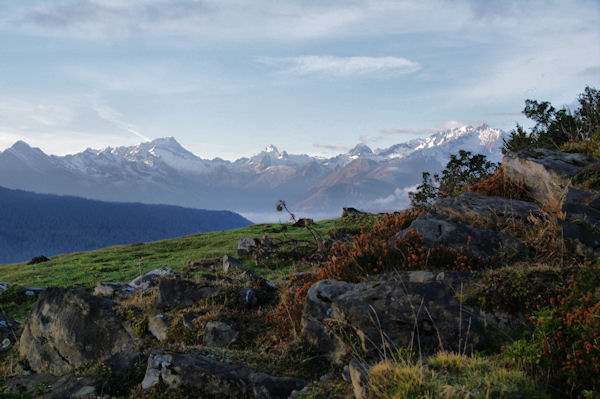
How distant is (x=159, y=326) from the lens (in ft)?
36.0

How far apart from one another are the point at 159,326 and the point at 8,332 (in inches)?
314

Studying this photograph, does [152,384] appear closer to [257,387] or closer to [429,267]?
[257,387]

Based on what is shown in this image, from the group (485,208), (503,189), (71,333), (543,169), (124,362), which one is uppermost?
(543,169)

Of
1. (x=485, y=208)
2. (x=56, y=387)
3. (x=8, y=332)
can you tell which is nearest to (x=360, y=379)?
(x=56, y=387)

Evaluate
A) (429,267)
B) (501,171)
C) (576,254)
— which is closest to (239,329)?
(429,267)

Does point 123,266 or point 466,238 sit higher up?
point 466,238

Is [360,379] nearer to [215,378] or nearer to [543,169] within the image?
[215,378]

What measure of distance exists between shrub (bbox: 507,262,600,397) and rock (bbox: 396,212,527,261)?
5.04 m

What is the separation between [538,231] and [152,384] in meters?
11.8

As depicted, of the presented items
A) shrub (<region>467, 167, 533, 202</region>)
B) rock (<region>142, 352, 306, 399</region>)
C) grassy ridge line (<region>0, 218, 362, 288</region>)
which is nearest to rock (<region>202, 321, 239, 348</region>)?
rock (<region>142, 352, 306, 399</region>)

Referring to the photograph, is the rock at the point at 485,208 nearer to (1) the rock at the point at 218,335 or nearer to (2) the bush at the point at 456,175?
(2) the bush at the point at 456,175

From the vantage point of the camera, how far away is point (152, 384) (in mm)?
6766

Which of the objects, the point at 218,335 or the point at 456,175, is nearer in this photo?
the point at 218,335

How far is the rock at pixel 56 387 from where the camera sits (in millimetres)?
6809
